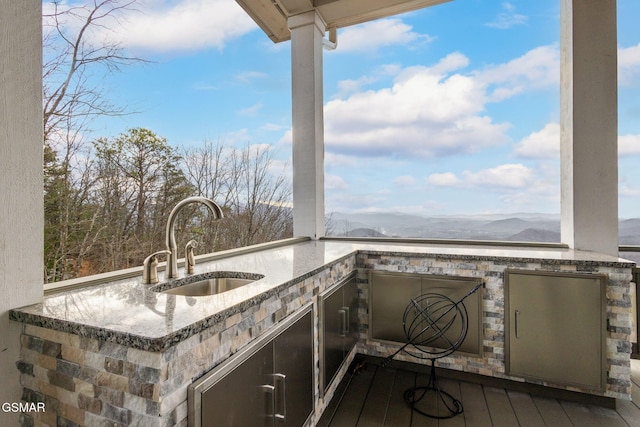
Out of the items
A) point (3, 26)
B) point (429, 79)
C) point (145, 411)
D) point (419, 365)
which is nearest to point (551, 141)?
point (429, 79)

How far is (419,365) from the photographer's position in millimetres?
2441

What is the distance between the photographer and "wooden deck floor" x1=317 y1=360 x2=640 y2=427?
6.12 ft

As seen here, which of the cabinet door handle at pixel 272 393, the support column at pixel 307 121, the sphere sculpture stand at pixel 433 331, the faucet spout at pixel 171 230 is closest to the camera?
the cabinet door handle at pixel 272 393

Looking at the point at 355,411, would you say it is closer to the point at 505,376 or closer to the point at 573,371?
the point at 505,376

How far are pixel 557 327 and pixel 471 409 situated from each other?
2.59ft

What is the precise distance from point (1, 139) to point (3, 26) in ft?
1.25

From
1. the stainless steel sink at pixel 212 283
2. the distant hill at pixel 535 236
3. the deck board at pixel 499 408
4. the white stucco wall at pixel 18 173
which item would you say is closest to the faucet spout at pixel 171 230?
the stainless steel sink at pixel 212 283

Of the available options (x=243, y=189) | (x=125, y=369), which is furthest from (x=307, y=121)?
(x=125, y=369)

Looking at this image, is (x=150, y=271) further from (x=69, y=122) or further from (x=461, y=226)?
(x=461, y=226)

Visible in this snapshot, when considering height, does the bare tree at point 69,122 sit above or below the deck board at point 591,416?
above

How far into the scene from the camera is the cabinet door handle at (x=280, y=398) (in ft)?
4.30

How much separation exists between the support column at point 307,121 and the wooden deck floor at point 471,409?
155cm

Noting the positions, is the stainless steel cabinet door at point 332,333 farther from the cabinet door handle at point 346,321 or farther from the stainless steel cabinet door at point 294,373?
the stainless steel cabinet door at point 294,373

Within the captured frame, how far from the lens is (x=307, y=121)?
320 centimetres
